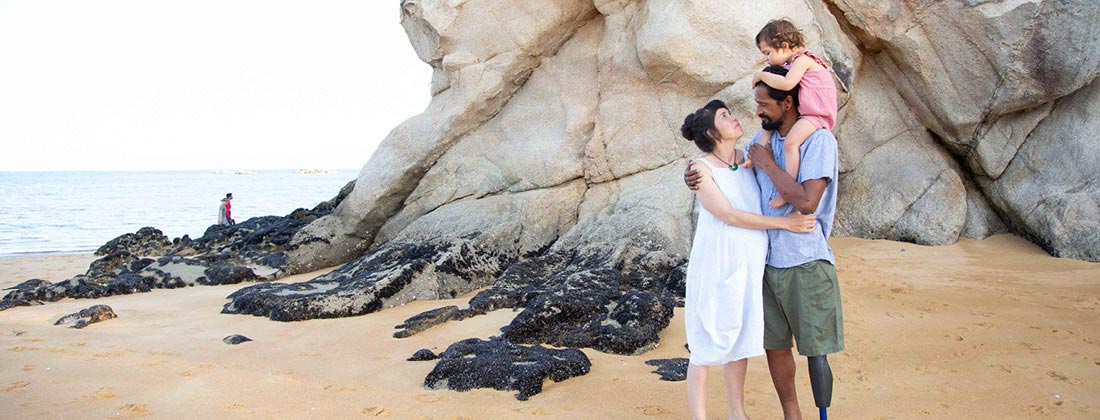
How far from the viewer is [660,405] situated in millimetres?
4102

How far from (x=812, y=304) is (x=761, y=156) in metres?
0.67

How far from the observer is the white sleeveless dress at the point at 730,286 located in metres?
3.34

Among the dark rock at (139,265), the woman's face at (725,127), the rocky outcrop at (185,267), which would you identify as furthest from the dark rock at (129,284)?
the woman's face at (725,127)

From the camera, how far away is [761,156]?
338cm

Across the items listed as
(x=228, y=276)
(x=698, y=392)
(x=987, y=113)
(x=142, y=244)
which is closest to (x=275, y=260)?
(x=228, y=276)

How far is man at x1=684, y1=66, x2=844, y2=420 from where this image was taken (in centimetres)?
326

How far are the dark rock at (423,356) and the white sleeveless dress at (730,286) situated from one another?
89.1 inches

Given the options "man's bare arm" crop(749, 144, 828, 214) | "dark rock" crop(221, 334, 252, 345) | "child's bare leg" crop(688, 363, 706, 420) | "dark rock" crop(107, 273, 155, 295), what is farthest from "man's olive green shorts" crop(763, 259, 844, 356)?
"dark rock" crop(107, 273, 155, 295)

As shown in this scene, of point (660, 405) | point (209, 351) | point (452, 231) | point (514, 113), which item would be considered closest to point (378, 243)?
point (452, 231)

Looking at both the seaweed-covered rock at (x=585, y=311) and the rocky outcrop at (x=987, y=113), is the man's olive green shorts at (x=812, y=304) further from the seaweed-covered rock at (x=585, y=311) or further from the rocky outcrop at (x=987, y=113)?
the rocky outcrop at (x=987, y=113)

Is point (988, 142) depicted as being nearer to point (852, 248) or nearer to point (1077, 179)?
point (1077, 179)

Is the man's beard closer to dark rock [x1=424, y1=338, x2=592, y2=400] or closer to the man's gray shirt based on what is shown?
the man's gray shirt

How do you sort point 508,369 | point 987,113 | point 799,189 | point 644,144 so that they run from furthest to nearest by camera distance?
point 644,144 < point 987,113 < point 508,369 < point 799,189

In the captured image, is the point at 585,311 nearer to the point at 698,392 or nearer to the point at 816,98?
the point at 698,392
